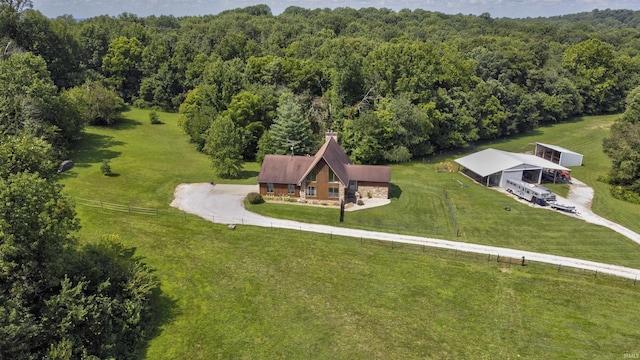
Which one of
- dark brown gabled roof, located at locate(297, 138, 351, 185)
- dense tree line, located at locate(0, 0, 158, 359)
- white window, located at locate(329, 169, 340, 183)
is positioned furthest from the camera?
white window, located at locate(329, 169, 340, 183)

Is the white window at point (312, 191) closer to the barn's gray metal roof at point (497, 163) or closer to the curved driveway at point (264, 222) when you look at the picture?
the curved driveway at point (264, 222)

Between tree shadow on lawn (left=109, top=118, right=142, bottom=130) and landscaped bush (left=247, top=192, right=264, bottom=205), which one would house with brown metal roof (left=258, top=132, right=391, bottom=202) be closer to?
landscaped bush (left=247, top=192, right=264, bottom=205)

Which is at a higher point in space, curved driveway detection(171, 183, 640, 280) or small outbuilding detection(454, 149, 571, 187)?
small outbuilding detection(454, 149, 571, 187)

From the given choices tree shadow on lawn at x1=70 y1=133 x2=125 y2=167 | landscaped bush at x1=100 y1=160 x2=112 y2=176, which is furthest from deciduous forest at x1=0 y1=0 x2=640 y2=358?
landscaped bush at x1=100 y1=160 x2=112 y2=176

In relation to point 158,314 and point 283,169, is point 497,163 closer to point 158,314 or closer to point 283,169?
point 283,169

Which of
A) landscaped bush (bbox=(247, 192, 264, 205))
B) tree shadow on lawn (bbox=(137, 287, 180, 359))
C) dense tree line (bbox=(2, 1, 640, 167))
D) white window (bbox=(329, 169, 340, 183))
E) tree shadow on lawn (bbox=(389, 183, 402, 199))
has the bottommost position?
tree shadow on lawn (bbox=(137, 287, 180, 359))

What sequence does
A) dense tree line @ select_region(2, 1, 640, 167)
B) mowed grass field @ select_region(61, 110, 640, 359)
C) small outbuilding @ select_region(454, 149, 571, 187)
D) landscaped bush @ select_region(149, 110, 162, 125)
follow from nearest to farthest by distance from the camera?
1. mowed grass field @ select_region(61, 110, 640, 359)
2. small outbuilding @ select_region(454, 149, 571, 187)
3. dense tree line @ select_region(2, 1, 640, 167)
4. landscaped bush @ select_region(149, 110, 162, 125)

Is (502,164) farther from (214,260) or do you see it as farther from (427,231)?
(214,260)
